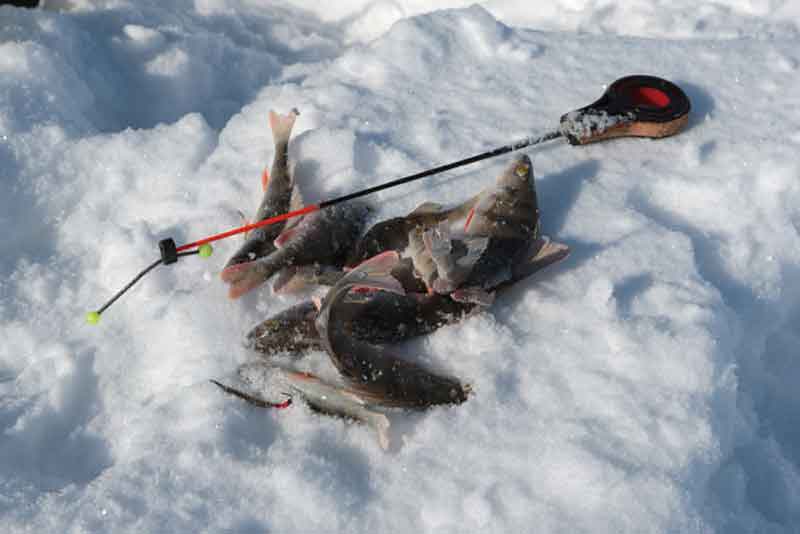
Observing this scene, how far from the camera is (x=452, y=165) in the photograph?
3180 millimetres

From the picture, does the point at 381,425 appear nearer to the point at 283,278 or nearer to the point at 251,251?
the point at 283,278

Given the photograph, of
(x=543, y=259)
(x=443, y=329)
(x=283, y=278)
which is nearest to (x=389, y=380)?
(x=443, y=329)

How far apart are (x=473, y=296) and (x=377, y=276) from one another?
0.42 meters

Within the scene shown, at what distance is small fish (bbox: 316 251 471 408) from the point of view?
2.31m

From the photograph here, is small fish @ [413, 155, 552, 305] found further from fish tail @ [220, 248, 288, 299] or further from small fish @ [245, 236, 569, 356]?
fish tail @ [220, 248, 288, 299]

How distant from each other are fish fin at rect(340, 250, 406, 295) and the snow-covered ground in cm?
39

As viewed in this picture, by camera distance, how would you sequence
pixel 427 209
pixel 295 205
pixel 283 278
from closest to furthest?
pixel 283 278, pixel 427 209, pixel 295 205

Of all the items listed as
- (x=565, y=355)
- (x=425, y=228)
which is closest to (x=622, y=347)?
(x=565, y=355)

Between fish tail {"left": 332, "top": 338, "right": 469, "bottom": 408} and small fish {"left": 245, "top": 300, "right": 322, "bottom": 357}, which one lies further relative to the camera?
small fish {"left": 245, "top": 300, "right": 322, "bottom": 357}

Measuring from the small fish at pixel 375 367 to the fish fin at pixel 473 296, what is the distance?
0.27 m

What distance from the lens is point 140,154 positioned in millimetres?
3391

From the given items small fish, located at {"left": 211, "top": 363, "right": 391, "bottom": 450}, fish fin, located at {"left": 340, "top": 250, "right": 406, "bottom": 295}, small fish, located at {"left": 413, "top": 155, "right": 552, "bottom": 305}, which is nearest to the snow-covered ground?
small fish, located at {"left": 211, "top": 363, "right": 391, "bottom": 450}

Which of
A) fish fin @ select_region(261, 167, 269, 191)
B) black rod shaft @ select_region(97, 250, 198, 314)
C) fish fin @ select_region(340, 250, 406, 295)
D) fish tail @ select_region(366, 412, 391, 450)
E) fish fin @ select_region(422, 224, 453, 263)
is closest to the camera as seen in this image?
fish fin @ select_region(340, 250, 406, 295)

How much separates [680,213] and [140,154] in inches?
94.9
